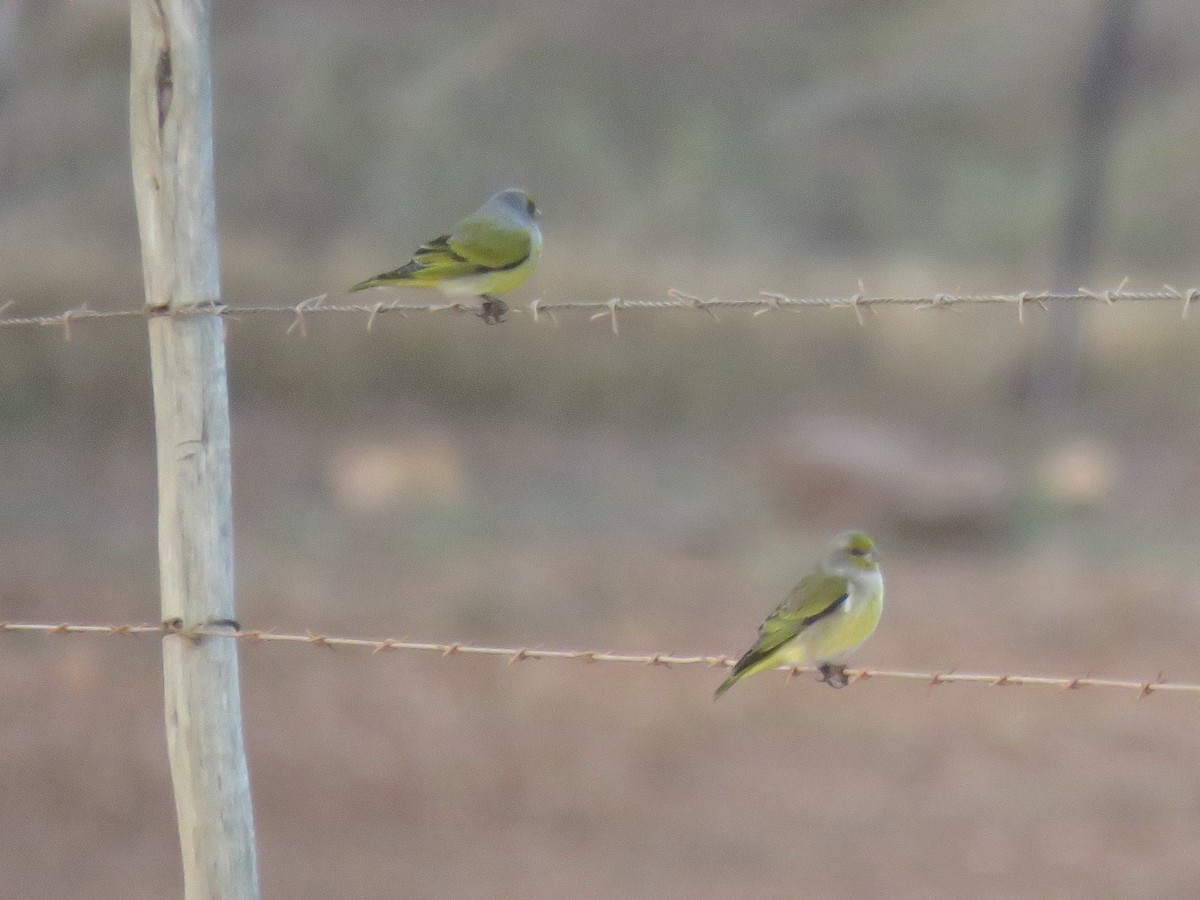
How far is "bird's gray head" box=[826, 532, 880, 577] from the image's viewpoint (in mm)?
5109

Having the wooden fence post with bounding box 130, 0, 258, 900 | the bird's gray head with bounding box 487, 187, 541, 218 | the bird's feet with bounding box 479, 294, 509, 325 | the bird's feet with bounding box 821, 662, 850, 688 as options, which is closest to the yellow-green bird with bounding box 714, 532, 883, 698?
the bird's feet with bounding box 821, 662, 850, 688

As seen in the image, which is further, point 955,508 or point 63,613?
point 955,508

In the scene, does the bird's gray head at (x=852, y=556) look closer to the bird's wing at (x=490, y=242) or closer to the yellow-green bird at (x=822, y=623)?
the yellow-green bird at (x=822, y=623)

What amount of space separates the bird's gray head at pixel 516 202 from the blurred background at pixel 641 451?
4374mm

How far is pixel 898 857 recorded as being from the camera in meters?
10.0

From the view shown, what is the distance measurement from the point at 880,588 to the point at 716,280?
1887 centimetres

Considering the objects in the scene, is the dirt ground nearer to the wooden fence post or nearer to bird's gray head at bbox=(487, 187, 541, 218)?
bird's gray head at bbox=(487, 187, 541, 218)

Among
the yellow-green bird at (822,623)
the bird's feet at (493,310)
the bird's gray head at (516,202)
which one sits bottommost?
the yellow-green bird at (822,623)

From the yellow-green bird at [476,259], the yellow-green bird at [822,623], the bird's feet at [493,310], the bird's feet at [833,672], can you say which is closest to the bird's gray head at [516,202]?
the yellow-green bird at [476,259]

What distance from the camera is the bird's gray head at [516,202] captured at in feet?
21.4

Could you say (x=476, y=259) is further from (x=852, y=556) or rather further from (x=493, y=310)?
(x=852, y=556)

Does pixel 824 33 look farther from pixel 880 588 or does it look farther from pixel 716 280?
pixel 880 588

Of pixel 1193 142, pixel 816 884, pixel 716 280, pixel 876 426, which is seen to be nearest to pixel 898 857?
pixel 816 884

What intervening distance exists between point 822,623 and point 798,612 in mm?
81
